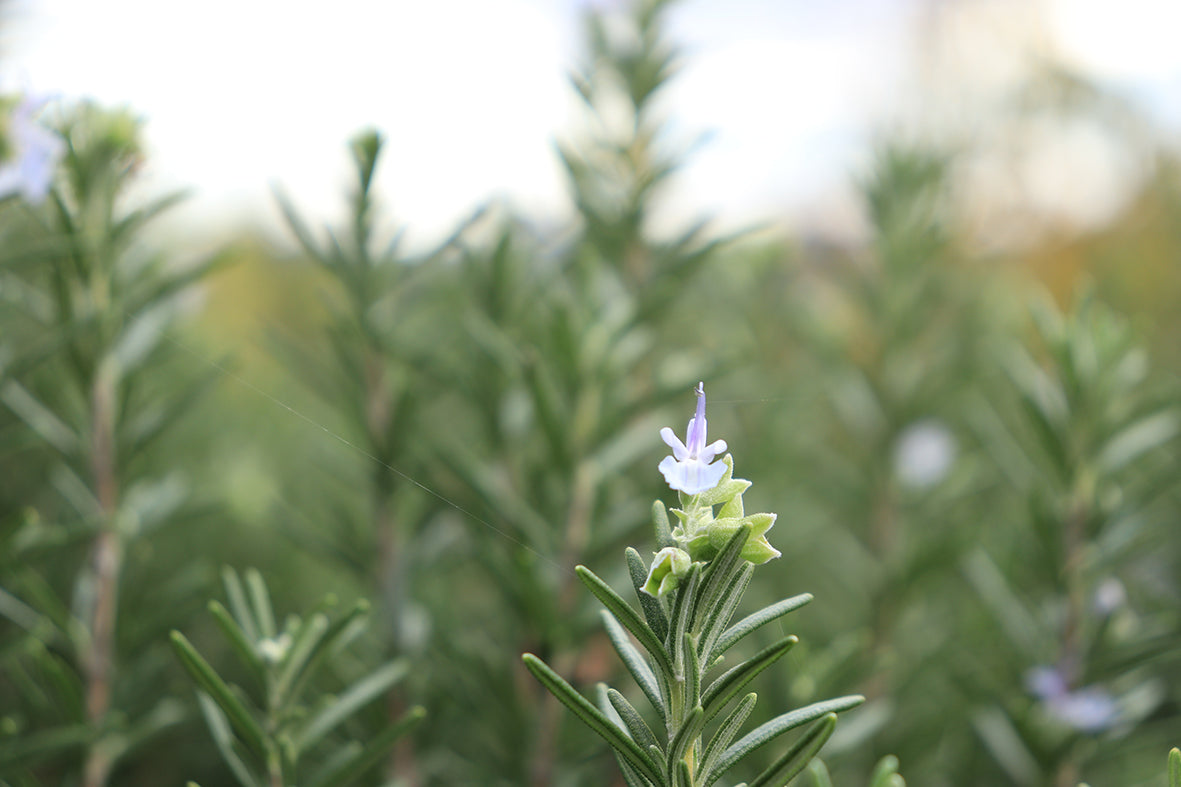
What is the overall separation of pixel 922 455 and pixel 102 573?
103 cm

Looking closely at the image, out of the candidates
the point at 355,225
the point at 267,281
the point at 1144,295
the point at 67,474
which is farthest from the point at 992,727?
the point at 267,281

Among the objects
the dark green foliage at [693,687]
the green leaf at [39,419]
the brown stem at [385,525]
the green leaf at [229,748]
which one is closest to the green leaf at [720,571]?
the dark green foliage at [693,687]

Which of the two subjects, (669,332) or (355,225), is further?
(669,332)

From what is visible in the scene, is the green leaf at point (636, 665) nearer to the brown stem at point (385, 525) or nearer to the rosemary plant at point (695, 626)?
the rosemary plant at point (695, 626)

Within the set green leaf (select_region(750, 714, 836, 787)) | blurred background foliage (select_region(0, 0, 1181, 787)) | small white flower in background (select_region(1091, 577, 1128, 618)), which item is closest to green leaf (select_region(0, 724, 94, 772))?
blurred background foliage (select_region(0, 0, 1181, 787))

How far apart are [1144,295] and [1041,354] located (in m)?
0.26

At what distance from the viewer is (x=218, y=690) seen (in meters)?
0.46

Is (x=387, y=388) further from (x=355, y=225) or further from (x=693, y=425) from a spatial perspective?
(x=693, y=425)

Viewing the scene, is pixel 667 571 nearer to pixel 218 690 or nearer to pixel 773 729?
pixel 773 729

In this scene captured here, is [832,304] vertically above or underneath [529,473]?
above

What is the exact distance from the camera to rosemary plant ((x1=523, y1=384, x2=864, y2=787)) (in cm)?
36

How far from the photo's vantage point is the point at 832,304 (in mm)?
2043

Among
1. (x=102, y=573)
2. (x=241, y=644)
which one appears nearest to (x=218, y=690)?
(x=241, y=644)

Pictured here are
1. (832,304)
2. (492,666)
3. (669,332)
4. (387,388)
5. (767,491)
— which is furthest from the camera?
(832,304)
